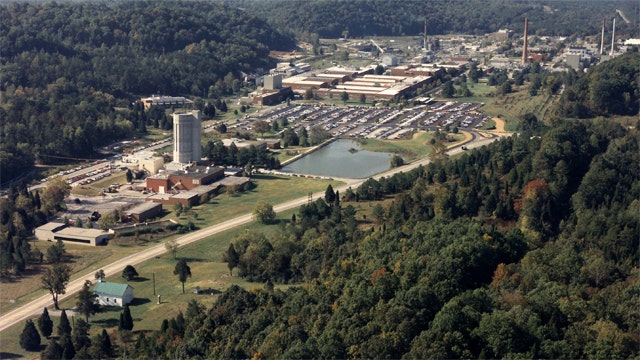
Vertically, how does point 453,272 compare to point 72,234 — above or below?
above

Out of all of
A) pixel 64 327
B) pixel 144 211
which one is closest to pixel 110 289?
pixel 64 327

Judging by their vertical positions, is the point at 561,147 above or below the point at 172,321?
above

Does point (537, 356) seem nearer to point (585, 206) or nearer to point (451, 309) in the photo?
point (451, 309)

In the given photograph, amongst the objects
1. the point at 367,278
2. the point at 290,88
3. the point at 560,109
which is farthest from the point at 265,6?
the point at 367,278

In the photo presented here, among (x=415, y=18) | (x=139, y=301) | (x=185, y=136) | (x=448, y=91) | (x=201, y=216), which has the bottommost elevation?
(x=139, y=301)

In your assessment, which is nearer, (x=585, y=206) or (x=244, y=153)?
(x=585, y=206)

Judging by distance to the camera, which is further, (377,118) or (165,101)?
(165,101)

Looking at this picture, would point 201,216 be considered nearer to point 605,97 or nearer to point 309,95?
point 605,97
